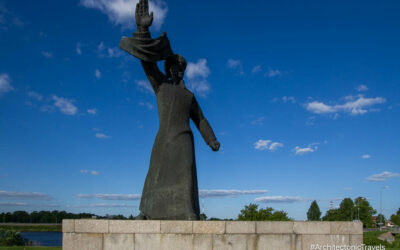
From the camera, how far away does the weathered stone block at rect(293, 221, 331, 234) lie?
6.87 metres

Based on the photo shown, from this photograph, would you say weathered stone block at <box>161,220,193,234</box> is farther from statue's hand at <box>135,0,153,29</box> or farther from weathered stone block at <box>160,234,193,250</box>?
statue's hand at <box>135,0,153,29</box>

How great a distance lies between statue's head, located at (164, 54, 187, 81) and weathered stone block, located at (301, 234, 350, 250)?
4.75m

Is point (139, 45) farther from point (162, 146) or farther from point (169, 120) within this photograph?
point (162, 146)

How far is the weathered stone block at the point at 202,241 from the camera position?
6598mm

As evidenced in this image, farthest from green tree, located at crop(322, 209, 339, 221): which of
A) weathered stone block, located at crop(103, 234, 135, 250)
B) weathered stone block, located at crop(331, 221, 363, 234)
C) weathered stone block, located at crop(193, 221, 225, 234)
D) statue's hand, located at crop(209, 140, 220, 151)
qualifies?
weathered stone block, located at crop(103, 234, 135, 250)

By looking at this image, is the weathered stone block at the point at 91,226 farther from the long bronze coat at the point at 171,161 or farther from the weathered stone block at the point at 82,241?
the long bronze coat at the point at 171,161

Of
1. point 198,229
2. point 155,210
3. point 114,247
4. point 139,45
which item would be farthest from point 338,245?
point 139,45

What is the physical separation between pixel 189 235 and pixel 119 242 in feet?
4.44

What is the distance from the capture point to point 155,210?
7.53m

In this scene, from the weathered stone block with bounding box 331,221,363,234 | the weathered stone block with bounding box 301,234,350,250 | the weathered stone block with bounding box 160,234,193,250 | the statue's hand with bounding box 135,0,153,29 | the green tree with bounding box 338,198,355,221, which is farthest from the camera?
the green tree with bounding box 338,198,355,221

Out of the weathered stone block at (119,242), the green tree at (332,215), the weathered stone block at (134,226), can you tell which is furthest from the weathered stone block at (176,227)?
the green tree at (332,215)

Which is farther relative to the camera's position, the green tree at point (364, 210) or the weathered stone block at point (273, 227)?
the green tree at point (364, 210)

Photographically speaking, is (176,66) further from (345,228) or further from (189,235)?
(345,228)

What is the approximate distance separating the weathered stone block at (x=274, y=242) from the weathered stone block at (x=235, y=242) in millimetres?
118
